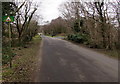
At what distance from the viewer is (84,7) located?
14.0 metres

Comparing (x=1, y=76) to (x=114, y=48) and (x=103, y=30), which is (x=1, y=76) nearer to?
(x=114, y=48)

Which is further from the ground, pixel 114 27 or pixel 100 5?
pixel 100 5

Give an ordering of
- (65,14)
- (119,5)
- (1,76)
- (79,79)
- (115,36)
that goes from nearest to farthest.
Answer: (79,79) → (1,76) → (119,5) → (115,36) → (65,14)

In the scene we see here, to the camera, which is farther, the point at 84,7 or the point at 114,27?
the point at 84,7

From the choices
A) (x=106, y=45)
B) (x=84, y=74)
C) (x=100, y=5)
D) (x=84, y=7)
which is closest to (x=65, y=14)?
(x=84, y=7)

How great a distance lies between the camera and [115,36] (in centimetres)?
960

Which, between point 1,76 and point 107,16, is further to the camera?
point 107,16

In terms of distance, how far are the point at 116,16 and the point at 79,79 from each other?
8.22 meters

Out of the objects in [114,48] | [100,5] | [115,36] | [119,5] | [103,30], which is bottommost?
[114,48]

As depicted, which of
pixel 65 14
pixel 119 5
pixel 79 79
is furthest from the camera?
pixel 65 14

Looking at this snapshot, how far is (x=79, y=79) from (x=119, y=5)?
8128 mm

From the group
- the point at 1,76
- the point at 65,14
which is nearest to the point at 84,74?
the point at 1,76

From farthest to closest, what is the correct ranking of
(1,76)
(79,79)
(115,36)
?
(115,36) → (1,76) → (79,79)

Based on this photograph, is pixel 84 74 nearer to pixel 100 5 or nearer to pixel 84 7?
pixel 100 5
